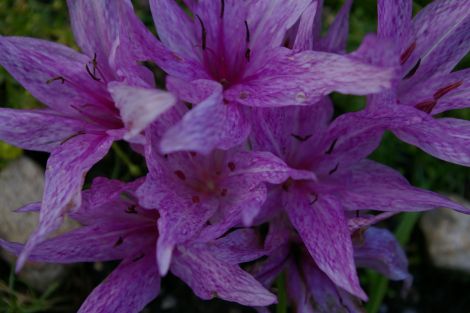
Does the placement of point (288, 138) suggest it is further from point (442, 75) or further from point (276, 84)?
point (442, 75)

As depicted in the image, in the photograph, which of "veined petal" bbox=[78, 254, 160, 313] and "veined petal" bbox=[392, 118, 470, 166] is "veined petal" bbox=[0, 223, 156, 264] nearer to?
"veined petal" bbox=[78, 254, 160, 313]

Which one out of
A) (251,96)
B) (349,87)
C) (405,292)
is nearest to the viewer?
(349,87)

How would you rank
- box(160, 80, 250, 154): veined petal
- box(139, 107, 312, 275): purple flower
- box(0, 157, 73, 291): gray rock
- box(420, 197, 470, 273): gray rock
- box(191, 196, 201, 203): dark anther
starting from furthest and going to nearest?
1. box(420, 197, 470, 273): gray rock
2. box(0, 157, 73, 291): gray rock
3. box(191, 196, 201, 203): dark anther
4. box(139, 107, 312, 275): purple flower
5. box(160, 80, 250, 154): veined petal

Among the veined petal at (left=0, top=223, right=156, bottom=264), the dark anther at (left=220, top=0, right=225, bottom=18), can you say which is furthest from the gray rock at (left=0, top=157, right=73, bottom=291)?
the dark anther at (left=220, top=0, right=225, bottom=18)

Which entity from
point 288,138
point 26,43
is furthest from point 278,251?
point 26,43

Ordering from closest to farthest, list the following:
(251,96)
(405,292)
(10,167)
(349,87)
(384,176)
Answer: (349,87) < (251,96) < (384,176) < (10,167) < (405,292)
